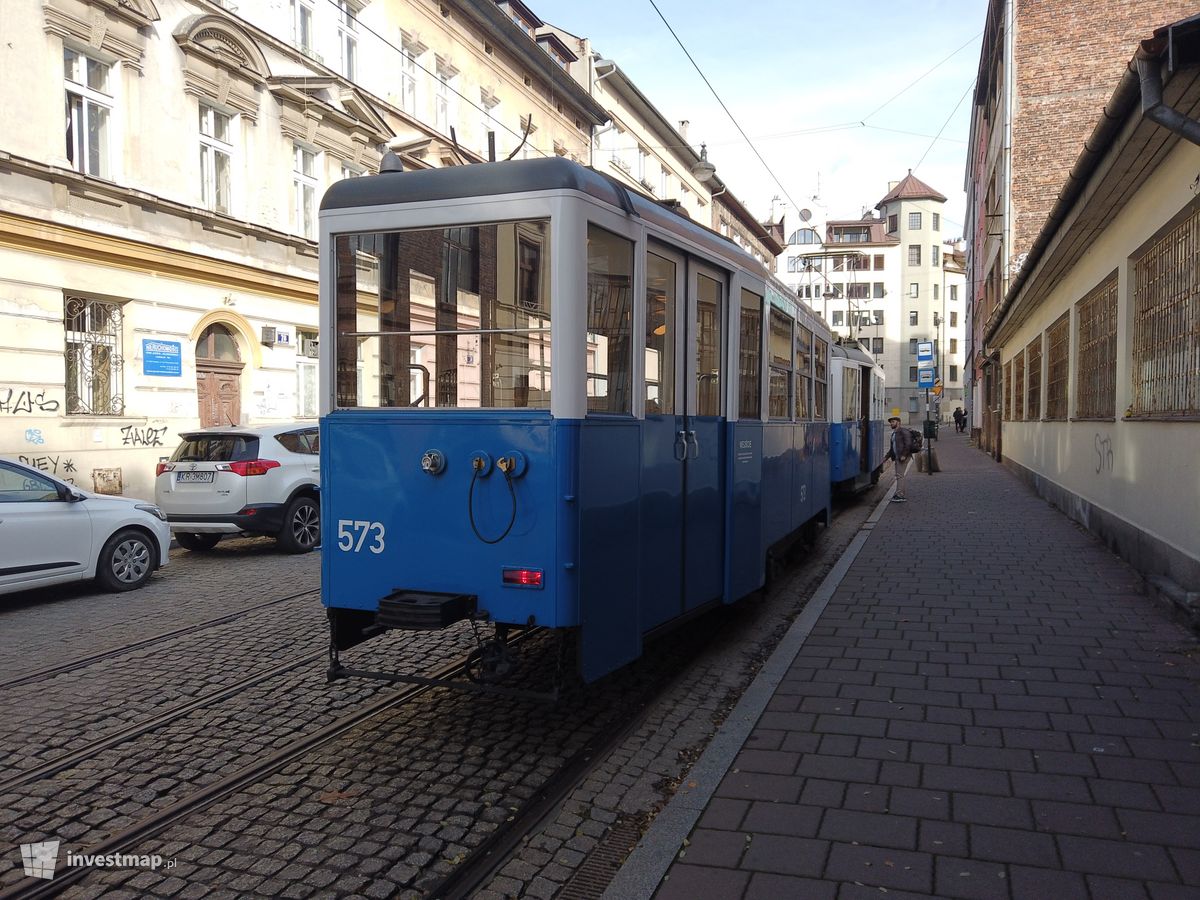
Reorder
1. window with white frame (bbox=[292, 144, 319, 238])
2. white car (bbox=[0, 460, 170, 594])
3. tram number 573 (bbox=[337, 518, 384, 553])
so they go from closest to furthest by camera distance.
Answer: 1. tram number 573 (bbox=[337, 518, 384, 553])
2. white car (bbox=[0, 460, 170, 594])
3. window with white frame (bbox=[292, 144, 319, 238])

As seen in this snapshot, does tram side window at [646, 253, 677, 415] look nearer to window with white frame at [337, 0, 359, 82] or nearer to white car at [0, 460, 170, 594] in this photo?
white car at [0, 460, 170, 594]

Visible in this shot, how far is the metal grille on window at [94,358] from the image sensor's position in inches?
616

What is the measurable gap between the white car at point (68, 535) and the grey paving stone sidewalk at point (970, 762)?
6806 mm

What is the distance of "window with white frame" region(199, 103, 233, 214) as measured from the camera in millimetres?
18219

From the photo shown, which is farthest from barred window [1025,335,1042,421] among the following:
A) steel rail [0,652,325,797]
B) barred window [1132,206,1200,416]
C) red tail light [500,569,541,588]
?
red tail light [500,569,541,588]

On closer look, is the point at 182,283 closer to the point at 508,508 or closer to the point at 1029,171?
the point at 508,508

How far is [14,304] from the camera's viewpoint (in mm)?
14500

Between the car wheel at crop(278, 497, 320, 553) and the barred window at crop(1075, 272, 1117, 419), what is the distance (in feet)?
32.5

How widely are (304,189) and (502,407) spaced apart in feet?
59.0

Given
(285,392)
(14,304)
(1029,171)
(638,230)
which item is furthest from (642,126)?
(638,230)

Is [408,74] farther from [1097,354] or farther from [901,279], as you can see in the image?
[901,279]

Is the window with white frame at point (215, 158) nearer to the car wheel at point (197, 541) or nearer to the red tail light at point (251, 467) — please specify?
the car wheel at point (197, 541)

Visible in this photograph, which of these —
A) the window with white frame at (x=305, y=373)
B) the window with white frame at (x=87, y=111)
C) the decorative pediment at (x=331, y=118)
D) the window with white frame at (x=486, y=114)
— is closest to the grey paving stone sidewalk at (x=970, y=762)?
the window with white frame at (x=87, y=111)

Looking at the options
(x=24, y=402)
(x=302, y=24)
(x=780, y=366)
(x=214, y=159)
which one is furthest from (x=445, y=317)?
(x=302, y=24)
